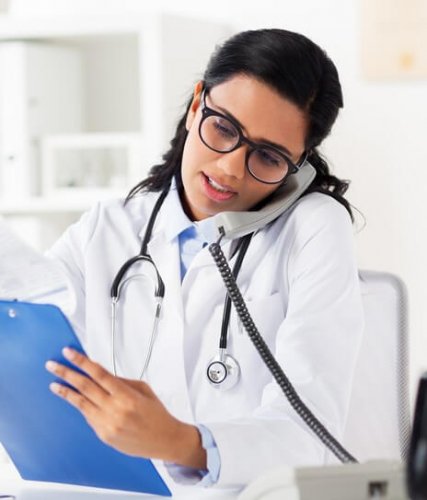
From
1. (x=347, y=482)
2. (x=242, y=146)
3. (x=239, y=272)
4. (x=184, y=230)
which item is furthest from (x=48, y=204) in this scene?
(x=347, y=482)

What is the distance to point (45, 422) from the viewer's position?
1.34 meters

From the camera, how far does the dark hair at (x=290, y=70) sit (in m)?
1.60

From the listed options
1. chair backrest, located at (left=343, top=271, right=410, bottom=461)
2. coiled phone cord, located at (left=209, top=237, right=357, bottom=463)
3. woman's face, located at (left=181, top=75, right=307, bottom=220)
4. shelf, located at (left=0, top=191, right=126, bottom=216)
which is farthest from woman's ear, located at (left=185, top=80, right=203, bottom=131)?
shelf, located at (left=0, top=191, right=126, bottom=216)

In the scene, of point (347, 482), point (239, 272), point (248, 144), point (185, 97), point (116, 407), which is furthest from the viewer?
point (185, 97)

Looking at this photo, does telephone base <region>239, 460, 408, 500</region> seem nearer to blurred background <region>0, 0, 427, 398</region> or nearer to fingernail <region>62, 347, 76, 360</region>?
fingernail <region>62, 347, 76, 360</region>

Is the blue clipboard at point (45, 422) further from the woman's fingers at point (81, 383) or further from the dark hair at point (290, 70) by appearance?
the dark hair at point (290, 70)

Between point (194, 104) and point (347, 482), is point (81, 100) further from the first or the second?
point (347, 482)

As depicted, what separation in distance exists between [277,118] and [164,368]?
0.44 meters

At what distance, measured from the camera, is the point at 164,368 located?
172cm

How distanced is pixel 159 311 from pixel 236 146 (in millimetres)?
311

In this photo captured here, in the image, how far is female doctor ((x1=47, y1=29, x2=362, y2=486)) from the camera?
1468 mm

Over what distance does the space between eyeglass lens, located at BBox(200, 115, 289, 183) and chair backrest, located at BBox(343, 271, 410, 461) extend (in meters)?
0.29

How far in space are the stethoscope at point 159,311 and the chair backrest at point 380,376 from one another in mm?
226

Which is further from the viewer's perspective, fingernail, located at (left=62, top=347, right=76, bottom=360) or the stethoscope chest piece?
the stethoscope chest piece
